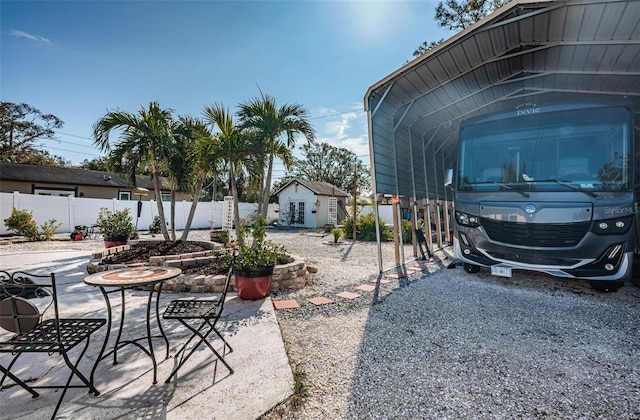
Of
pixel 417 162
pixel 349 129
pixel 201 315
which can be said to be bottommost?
pixel 201 315

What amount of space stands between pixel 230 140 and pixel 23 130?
1107 inches

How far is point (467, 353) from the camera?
2.57 metres

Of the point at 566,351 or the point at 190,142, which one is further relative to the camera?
the point at 190,142

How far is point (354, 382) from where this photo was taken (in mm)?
2125

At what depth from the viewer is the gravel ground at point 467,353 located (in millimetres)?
1867

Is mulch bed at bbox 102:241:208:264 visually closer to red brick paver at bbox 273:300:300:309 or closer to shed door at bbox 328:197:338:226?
red brick paver at bbox 273:300:300:309

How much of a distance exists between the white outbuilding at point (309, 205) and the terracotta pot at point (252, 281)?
16229mm

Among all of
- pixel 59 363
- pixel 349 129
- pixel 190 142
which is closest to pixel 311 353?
pixel 59 363

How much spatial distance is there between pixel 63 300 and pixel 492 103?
32.7ft

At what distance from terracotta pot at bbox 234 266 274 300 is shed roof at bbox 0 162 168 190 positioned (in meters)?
14.5

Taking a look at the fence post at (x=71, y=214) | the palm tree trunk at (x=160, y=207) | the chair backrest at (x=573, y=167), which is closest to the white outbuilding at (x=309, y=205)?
Answer: the fence post at (x=71, y=214)

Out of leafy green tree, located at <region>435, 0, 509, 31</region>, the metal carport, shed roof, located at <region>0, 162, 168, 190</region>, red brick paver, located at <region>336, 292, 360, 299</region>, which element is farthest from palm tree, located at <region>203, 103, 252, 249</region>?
shed roof, located at <region>0, 162, 168, 190</region>

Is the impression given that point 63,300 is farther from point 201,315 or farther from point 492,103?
point 492,103

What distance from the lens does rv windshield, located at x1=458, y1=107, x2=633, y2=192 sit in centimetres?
385
